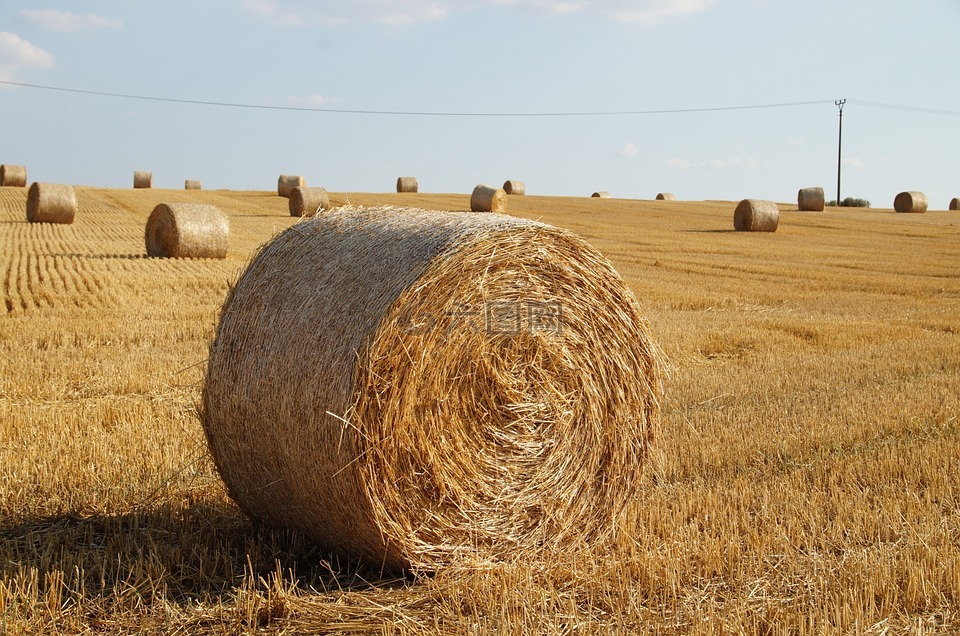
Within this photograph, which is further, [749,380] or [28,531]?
[749,380]

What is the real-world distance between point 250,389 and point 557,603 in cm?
177

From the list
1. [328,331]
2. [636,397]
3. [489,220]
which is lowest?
[636,397]

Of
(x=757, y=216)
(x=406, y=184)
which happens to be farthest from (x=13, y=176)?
(x=757, y=216)

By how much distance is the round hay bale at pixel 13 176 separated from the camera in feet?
132

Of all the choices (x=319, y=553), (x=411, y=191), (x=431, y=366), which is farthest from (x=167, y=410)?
(x=411, y=191)

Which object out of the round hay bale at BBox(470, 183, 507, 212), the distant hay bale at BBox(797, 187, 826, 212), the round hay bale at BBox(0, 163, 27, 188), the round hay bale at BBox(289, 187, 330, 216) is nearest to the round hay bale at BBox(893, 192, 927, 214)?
the distant hay bale at BBox(797, 187, 826, 212)

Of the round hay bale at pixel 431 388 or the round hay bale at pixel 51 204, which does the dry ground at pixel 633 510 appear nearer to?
the round hay bale at pixel 431 388

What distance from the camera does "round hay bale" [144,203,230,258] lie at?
17234 mm

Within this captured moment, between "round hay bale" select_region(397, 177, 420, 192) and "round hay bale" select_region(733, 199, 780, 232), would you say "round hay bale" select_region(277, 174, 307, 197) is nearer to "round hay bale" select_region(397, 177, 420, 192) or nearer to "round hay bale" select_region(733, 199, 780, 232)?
"round hay bale" select_region(397, 177, 420, 192)

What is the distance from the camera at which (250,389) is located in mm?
4523

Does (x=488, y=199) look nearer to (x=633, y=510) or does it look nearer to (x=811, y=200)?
(x=811, y=200)

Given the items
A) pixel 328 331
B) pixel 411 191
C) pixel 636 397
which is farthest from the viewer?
pixel 411 191

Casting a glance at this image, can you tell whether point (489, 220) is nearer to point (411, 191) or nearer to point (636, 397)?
point (636, 397)

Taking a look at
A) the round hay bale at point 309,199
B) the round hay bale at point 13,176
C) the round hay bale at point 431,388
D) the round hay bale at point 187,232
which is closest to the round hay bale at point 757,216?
the round hay bale at point 309,199
